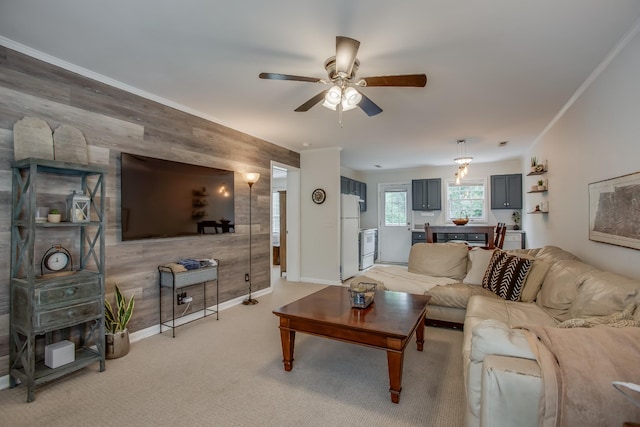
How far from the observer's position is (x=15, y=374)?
223 cm

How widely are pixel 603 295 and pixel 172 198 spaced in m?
3.72

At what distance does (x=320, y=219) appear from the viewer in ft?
18.8

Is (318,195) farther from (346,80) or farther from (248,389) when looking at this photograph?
(248,389)

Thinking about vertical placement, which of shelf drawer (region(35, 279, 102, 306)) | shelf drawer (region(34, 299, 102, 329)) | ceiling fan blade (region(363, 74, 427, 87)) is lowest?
shelf drawer (region(34, 299, 102, 329))

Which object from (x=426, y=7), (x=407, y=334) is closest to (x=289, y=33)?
(x=426, y=7)

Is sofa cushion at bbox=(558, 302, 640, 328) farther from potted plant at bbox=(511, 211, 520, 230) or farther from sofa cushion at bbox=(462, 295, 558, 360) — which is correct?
potted plant at bbox=(511, 211, 520, 230)

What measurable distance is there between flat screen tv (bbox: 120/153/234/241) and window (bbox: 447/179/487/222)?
221 inches

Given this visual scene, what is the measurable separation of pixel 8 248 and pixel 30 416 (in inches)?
46.0

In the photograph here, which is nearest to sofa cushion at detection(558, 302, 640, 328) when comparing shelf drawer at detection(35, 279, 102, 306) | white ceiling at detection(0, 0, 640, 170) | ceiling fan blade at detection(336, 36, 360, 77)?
white ceiling at detection(0, 0, 640, 170)

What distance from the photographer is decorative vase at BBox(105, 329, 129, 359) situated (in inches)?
106

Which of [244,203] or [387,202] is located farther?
[387,202]

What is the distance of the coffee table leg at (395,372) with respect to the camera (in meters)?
2.04

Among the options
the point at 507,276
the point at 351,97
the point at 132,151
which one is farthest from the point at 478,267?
the point at 132,151

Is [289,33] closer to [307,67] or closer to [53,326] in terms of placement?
[307,67]
